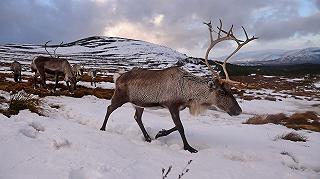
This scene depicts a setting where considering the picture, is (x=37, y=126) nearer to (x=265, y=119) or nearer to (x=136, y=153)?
(x=136, y=153)

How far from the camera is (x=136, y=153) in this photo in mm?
6758

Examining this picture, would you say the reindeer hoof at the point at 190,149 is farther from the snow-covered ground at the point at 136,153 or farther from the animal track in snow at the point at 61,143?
the animal track in snow at the point at 61,143

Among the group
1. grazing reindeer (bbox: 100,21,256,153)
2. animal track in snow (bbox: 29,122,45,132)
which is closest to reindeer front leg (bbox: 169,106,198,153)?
grazing reindeer (bbox: 100,21,256,153)

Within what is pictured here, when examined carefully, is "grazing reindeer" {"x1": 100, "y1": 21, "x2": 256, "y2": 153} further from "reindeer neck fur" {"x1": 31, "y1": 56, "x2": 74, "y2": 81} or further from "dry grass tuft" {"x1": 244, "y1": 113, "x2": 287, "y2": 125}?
"reindeer neck fur" {"x1": 31, "y1": 56, "x2": 74, "y2": 81}

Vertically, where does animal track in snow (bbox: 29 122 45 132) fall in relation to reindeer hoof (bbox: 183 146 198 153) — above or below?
above

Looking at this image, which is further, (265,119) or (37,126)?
(265,119)

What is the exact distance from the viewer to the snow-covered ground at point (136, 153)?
17.6ft

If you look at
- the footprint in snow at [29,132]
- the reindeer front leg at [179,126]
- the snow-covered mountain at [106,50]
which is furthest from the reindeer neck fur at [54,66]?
the snow-covered mountain at [106,50]

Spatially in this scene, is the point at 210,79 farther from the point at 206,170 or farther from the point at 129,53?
the point at 129,53

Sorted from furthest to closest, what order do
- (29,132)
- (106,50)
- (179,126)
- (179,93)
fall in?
1. (106,50)
2. (179,93)
3. (179,126)
4. (29,132)

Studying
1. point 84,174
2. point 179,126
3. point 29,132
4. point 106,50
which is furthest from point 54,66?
point 106,50

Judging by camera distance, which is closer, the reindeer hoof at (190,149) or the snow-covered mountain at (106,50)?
the reindeer hoof at (190,149)

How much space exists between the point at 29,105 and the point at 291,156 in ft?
20.4

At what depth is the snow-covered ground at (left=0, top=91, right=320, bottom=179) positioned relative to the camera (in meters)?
5.37
